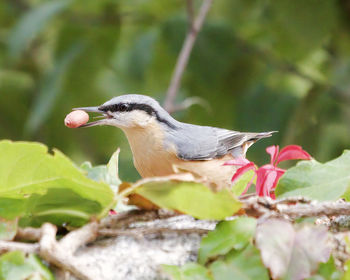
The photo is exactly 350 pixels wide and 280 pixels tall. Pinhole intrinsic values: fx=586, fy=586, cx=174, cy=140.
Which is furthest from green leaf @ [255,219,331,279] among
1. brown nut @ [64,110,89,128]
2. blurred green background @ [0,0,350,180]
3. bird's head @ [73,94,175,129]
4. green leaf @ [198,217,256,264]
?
blurred green background @ [0,0,350,180]

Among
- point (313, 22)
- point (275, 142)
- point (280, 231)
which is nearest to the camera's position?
point (280, 231)

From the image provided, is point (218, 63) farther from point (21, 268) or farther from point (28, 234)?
point (21, 268)

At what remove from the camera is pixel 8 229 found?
3.79 feet

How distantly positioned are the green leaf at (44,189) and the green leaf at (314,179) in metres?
0.44

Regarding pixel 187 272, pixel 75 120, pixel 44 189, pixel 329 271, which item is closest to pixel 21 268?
pixel 44 189

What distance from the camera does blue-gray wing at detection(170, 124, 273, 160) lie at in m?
2.55

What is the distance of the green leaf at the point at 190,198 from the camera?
3.65ft

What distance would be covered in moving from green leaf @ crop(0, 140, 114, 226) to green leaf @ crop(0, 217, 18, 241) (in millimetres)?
21

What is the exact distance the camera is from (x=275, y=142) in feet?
12.5

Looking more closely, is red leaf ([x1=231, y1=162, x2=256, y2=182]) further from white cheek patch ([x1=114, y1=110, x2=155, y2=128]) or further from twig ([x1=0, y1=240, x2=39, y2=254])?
white cheek patch ([x1=114, y1=110, x2=155, y2=128])

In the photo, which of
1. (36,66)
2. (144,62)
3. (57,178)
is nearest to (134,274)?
(57,178)

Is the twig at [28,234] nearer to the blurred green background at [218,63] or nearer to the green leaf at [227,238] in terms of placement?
the green leaf at [227,238]

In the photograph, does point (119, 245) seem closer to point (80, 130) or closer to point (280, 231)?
point (280, 231)

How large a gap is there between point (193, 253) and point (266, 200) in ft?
0.62
